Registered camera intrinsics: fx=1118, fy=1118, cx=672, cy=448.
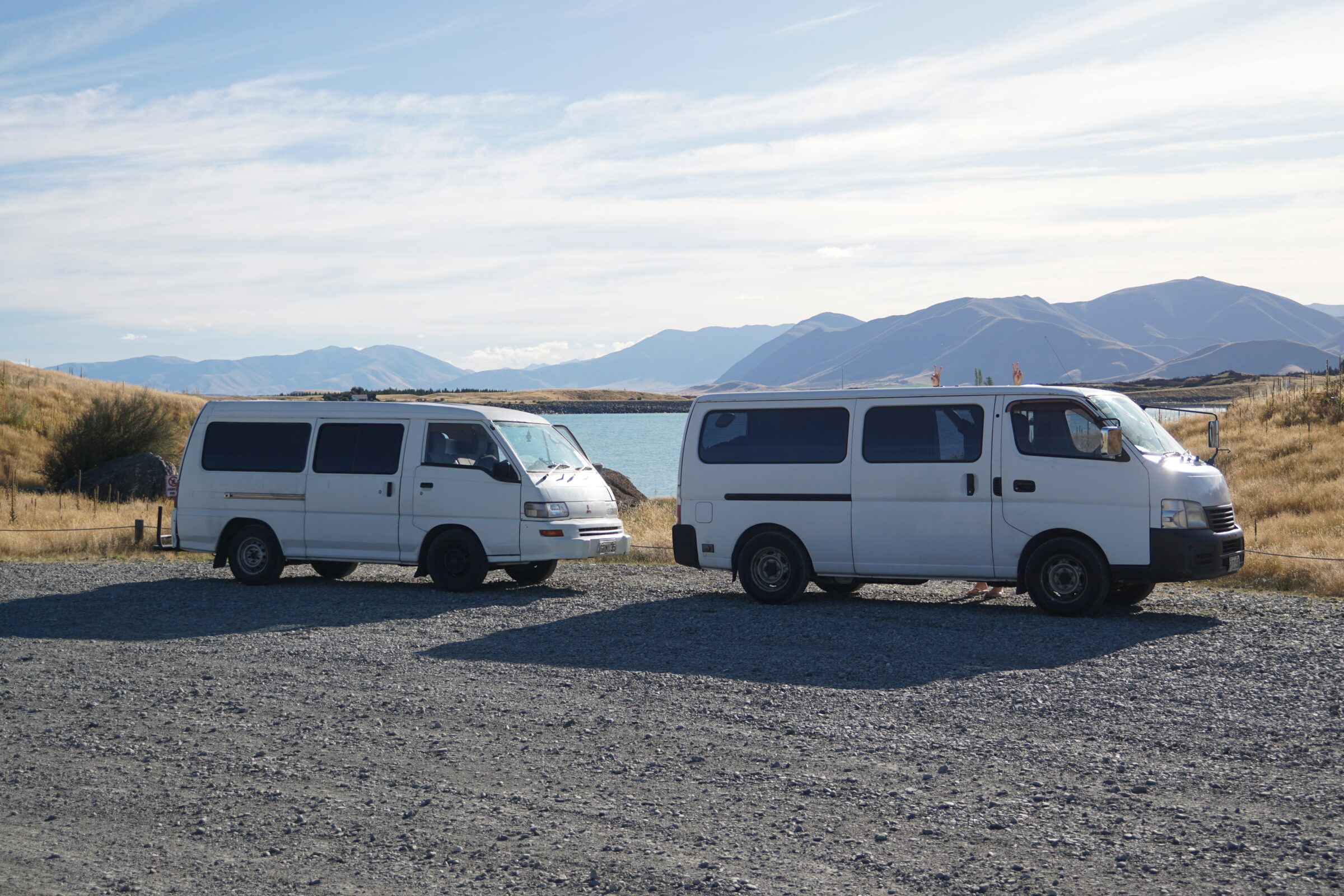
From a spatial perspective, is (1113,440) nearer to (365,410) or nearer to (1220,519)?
(1220,519)

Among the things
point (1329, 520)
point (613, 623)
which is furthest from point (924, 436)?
point (1329, 520)

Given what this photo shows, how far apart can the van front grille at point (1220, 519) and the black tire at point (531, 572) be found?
7.49 m

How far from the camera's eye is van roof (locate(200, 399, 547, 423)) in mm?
13641

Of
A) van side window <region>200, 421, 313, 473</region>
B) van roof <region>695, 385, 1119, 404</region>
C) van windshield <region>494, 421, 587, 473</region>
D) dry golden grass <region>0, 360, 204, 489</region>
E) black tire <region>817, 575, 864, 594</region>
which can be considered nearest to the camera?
van roof <region>695, 385, 1119, 404</region>

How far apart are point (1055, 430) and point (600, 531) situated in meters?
5.41

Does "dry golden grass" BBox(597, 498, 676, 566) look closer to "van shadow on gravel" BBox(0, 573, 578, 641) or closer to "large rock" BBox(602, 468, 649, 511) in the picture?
"large rock" BBox(602, 468, 649, 511)

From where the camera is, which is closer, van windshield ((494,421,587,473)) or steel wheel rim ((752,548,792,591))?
steel wheel rim ((752,548,792,591))

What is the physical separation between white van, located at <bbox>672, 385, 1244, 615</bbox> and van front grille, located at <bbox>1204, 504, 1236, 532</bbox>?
0.07ft

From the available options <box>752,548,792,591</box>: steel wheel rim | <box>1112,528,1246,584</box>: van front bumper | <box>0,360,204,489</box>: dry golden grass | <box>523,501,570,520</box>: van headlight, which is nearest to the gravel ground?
<box>1112,528,1246,584</box>: van front bumper

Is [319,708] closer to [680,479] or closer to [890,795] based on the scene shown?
[890,795]

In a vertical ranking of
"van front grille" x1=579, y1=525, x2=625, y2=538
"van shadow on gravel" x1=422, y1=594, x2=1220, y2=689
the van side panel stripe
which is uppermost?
the van side panel stripe

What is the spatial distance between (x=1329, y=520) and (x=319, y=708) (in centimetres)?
1550

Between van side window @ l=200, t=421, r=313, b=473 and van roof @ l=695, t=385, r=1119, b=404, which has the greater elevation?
van roof @ l=695, t=385, r=1119, b=404

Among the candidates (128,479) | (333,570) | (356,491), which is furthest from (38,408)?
(356,491)
